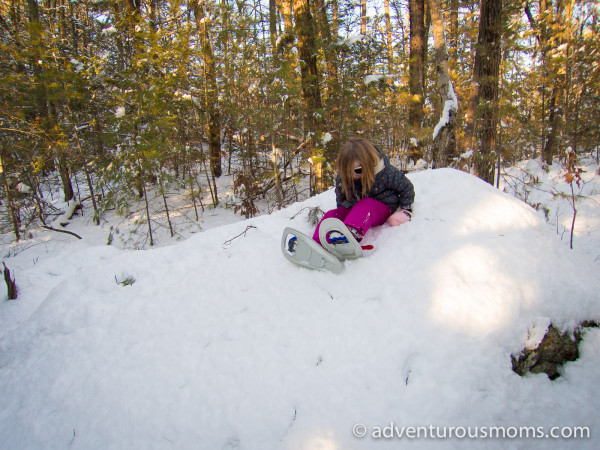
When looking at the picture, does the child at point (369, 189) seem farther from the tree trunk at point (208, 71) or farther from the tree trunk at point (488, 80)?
the tree trunk at point (208, 71)

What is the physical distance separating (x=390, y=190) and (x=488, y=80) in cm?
454

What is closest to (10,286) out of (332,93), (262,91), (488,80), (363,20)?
(262,91)

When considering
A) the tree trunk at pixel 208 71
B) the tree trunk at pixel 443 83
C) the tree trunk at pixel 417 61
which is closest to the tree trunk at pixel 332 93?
the tree trunk at pixel 417 61

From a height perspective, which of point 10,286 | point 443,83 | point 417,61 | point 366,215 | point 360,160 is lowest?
point 10,286

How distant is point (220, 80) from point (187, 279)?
7.20 metres

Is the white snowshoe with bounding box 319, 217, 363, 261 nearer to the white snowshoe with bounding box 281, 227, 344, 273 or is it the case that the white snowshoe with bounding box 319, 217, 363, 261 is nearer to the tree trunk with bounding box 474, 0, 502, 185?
the white snowshoe with bounding box 281, 227, 344, 273

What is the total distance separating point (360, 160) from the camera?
2.39m

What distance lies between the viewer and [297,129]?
711 cm

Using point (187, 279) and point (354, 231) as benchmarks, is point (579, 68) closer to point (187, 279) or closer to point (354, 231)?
point (354, 231)

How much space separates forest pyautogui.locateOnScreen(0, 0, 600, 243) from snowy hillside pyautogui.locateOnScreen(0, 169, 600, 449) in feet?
11.9

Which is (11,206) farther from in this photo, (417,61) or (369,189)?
(417,61)

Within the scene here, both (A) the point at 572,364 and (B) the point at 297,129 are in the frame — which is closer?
(A) the point at 572,364

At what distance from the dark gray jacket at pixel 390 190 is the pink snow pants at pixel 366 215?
9cm

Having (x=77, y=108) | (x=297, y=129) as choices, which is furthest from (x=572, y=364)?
(x=77, y=108)
